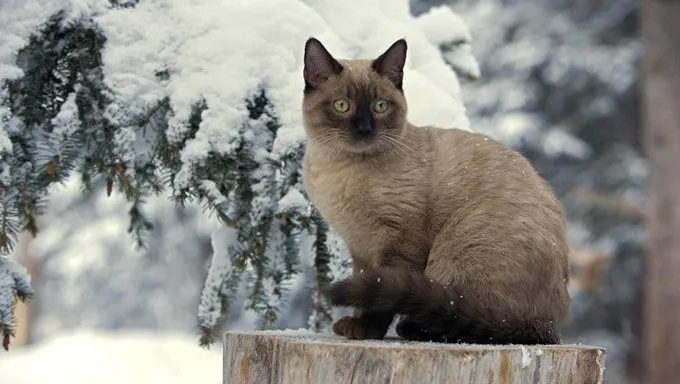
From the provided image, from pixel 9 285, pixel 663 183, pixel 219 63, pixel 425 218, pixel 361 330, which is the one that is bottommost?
pixel 361 330

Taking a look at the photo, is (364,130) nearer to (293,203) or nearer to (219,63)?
(293,203)

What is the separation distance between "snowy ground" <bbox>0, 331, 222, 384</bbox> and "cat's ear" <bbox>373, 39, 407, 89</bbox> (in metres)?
7.46

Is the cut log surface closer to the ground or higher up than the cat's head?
closer to the ground

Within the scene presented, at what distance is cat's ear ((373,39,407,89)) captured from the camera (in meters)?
2.87

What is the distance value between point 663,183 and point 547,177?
2945mm

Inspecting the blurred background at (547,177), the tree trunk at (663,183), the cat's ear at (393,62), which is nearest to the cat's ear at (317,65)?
the cat's ear at (393,62)

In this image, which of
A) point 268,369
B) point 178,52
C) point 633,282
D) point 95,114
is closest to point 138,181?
point 95,114

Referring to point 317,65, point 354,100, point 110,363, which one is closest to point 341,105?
point 354,100

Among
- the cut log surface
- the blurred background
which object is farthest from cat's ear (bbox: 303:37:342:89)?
the blurred background

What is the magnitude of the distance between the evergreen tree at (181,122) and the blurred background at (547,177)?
23.9 feet

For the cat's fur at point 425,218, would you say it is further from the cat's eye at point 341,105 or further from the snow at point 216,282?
the snow at point 216,282

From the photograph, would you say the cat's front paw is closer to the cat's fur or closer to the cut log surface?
the cat's fur

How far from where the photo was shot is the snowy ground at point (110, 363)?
9625mm

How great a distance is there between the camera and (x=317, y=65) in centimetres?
287
